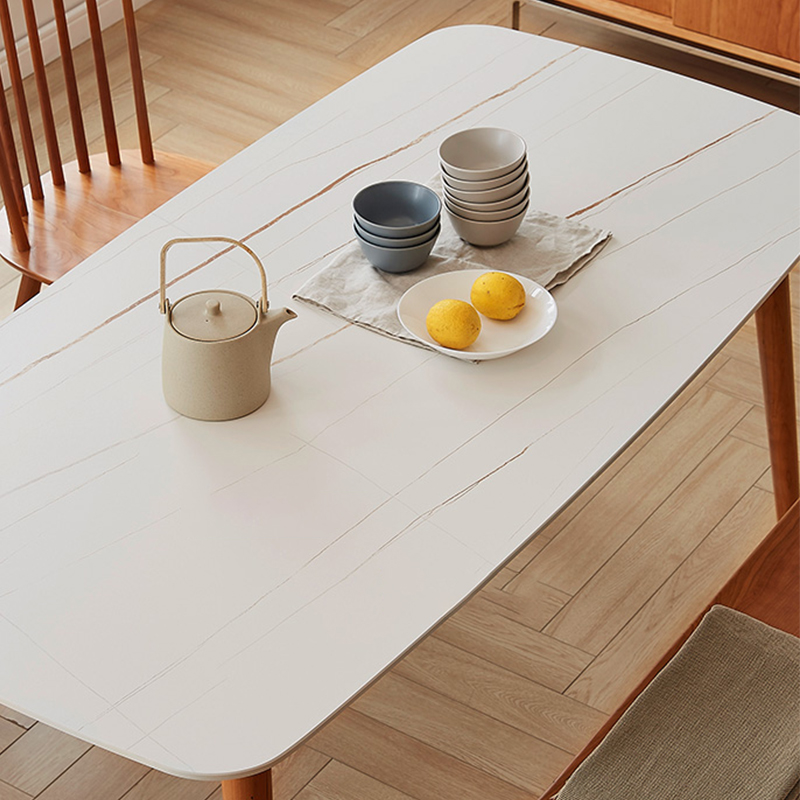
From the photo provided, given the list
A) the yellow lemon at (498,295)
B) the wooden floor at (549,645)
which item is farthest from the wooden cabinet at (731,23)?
the yellow lemon at (498,295)

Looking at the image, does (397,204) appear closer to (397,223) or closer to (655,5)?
(397,223)

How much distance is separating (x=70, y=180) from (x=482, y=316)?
1045 millimetres

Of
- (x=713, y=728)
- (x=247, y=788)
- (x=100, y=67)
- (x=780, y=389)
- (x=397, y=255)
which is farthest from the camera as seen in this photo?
(x=100, y=67)

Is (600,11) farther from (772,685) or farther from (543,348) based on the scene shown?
(772,685)

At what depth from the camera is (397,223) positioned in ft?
5.23

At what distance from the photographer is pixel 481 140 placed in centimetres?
165

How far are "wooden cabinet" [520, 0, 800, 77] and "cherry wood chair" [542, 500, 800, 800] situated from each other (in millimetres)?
1878

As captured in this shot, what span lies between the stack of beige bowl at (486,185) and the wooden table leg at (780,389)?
41 centimetres

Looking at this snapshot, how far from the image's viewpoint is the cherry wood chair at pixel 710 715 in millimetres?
1224

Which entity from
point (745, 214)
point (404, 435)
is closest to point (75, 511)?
point (404, 435)

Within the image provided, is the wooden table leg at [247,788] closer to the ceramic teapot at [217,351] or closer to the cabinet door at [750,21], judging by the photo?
the ceramic teapot at [217,351]

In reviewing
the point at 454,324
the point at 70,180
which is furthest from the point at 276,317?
the point at 70,180

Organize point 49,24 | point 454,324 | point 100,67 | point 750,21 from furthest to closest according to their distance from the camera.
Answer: point 49,24 < point 750,21 < point 100,67 < point 454,324

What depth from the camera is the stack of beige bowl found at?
155 cm
